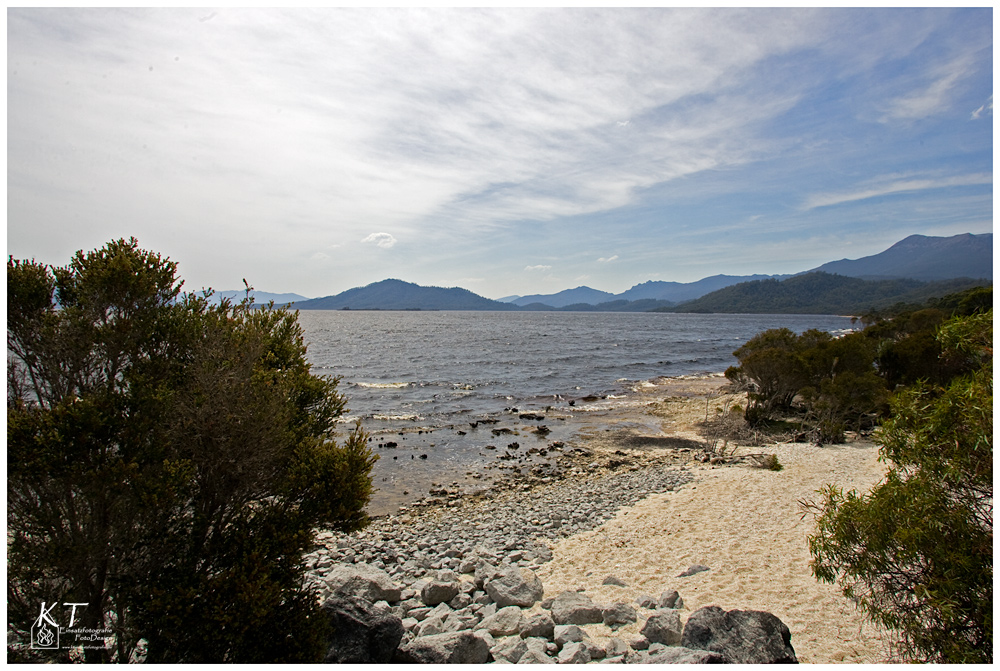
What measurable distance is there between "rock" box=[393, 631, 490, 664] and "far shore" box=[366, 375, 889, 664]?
2126 mm

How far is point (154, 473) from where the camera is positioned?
621cm

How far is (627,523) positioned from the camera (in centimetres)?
1558

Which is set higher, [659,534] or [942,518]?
[942,518]

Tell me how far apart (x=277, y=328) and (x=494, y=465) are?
17.5 metres

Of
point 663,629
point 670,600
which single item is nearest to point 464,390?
point 670,600

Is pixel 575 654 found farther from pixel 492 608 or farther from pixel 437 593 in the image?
pixel 437 593

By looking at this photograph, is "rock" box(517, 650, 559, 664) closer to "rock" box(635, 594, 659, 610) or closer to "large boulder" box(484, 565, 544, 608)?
"large boulder" box(484, 565, 544, 608)

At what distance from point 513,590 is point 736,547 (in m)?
6.31

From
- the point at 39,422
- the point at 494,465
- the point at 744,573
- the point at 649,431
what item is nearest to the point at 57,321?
the point at 39,422

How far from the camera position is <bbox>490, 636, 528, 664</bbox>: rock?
805cm

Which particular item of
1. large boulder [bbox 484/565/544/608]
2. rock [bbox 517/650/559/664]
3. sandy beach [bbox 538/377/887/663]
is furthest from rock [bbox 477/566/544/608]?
rock [bbox 517/650/559/664]

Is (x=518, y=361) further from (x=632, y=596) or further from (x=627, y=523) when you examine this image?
(x=632, y=596)

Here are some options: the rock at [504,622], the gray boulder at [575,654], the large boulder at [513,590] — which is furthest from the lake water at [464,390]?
the gray boulder at [575,654]

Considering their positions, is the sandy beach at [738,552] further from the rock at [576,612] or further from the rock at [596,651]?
the rock at [596,651]
